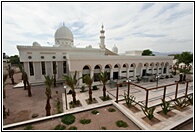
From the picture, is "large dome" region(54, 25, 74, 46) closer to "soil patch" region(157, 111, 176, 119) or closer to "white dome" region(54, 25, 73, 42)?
"white dome" region(54, 25, 73, 42)

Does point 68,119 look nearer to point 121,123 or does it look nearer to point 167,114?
point 121,123

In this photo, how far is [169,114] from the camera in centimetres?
680

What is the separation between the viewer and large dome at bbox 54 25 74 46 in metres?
20.8

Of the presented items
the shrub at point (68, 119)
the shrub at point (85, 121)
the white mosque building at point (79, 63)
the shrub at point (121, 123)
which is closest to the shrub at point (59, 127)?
the shrub at point (68, 119)

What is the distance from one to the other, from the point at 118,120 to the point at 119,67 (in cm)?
1075

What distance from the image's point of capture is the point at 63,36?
20.9 meters

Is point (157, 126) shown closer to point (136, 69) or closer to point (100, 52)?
point (136, 69)

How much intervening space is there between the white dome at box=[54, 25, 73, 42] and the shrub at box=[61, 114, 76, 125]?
692 inches

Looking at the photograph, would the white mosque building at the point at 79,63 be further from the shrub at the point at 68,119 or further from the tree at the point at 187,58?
the tree at the point at 187,58

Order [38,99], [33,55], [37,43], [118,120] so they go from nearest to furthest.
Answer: [118,120]
[38,99]
[33,55]
[37,43]

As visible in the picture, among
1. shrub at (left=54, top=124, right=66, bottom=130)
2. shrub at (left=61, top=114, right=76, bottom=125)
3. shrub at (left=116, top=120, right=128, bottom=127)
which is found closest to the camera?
shrub at (left=54, top=124, right=66, bottom=130)

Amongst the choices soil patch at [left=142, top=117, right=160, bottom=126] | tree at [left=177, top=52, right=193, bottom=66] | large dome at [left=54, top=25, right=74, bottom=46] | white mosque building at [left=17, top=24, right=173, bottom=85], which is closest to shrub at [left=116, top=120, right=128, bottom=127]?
soil patch at [left=142, top=117, right=160, bottom=126]

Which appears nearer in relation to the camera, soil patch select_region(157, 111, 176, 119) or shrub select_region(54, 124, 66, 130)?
shrub select_region(54, 124, 66, 130)

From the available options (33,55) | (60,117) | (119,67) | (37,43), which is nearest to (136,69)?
(119,67)
